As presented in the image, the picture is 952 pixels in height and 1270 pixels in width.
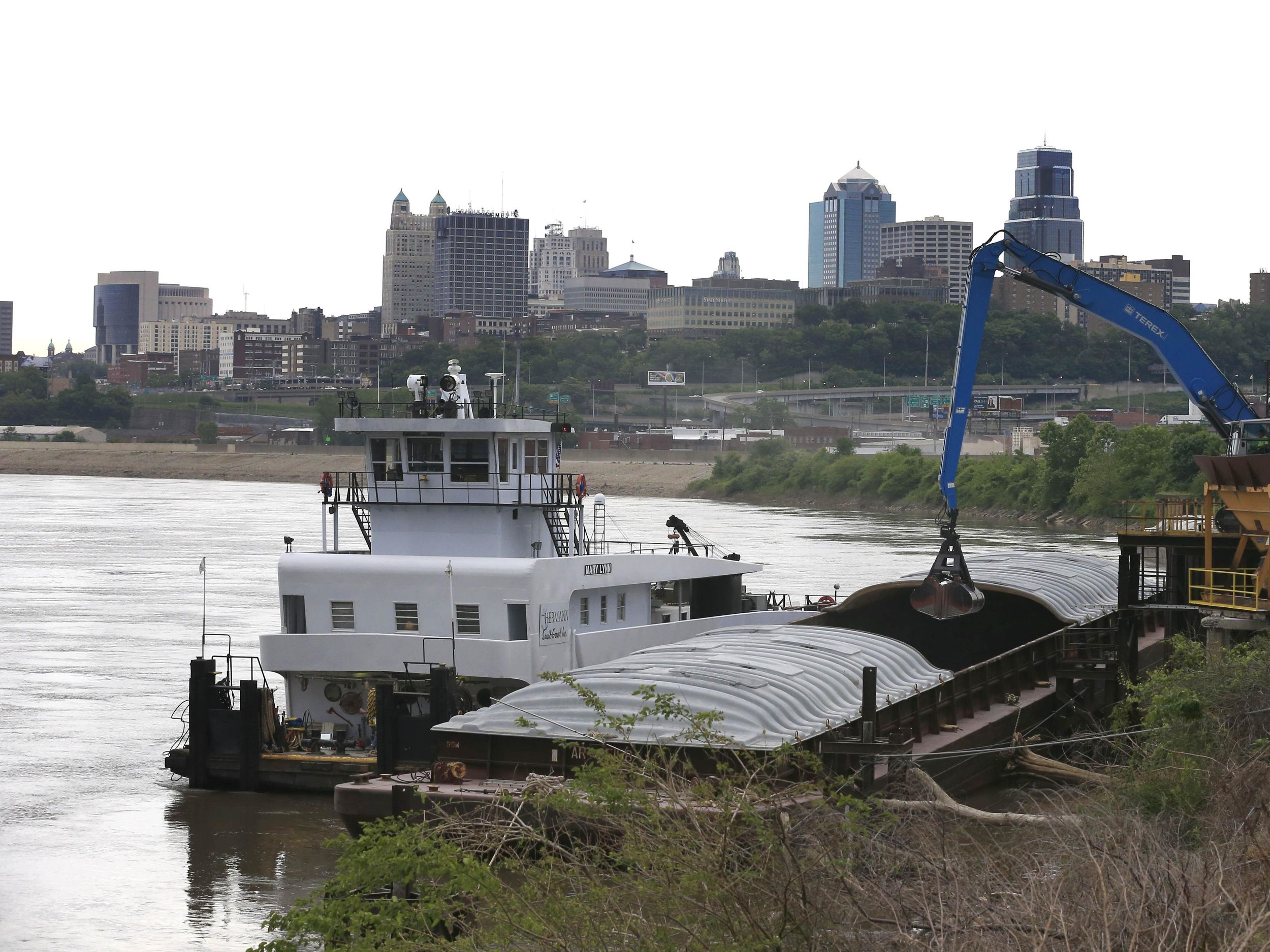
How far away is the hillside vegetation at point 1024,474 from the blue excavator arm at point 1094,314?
4802 cm

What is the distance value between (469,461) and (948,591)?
7947 mm

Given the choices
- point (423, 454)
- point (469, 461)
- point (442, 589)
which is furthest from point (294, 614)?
point (469, 461)

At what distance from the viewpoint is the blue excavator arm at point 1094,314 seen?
27.0m

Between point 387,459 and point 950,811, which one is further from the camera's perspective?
point 387,459

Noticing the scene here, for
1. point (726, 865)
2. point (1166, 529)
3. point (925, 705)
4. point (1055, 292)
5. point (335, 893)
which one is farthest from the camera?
point (1055, 292)

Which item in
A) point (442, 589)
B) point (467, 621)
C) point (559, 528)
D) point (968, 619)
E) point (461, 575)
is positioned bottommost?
point (968, 619)

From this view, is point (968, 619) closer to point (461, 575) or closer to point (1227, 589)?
point (1227, 589)

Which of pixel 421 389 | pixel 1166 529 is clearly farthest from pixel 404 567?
pixel 1166 529

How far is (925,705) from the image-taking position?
21.5 metres

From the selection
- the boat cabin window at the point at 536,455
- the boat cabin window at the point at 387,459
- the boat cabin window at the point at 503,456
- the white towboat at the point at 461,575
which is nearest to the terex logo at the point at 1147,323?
the white towboat at the point at 461,575

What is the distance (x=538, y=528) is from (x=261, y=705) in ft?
19.1

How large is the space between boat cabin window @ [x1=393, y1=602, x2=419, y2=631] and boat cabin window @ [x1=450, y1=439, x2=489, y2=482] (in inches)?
109

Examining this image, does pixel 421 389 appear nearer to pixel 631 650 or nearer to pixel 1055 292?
pixel 631 650

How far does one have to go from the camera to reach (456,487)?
2695 centimetres
